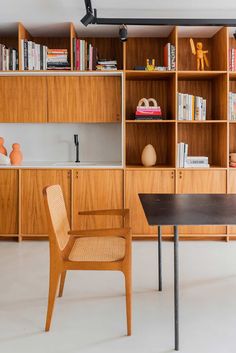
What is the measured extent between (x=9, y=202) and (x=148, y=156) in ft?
5.50

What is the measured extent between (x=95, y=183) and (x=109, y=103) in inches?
37.0

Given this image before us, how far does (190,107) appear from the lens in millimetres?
4699

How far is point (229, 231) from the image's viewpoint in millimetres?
4703

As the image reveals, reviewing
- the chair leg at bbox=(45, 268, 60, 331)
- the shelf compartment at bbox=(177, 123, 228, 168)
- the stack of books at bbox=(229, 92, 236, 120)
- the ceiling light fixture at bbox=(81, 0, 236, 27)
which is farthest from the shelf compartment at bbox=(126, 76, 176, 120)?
the chair leg at bbox=(45, 268, 60, 331)

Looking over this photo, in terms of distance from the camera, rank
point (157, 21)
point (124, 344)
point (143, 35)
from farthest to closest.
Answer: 1. point (143, 35)
2. point (157, 21)
3. point (124, 344)

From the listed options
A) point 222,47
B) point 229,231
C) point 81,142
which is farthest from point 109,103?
point 229,231

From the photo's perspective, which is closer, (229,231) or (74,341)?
(74,341)

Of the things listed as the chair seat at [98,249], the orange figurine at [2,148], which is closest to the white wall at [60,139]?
the orange figurine at [2,148]

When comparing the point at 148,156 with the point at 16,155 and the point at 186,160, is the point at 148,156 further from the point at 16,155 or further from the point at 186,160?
the point at 16,155

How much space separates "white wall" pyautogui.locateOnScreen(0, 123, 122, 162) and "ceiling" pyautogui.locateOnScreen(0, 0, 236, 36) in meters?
1.17

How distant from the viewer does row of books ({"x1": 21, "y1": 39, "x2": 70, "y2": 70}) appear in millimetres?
4598

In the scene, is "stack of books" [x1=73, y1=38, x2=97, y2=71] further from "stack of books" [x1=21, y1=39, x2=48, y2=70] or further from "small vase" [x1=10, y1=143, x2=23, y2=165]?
"small vase" [x1=10, y1=143, x2=23, y2=165]

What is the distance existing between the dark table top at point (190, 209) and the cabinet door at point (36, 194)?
153 cm

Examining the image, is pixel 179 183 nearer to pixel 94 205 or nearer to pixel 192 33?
pixel 94 205
